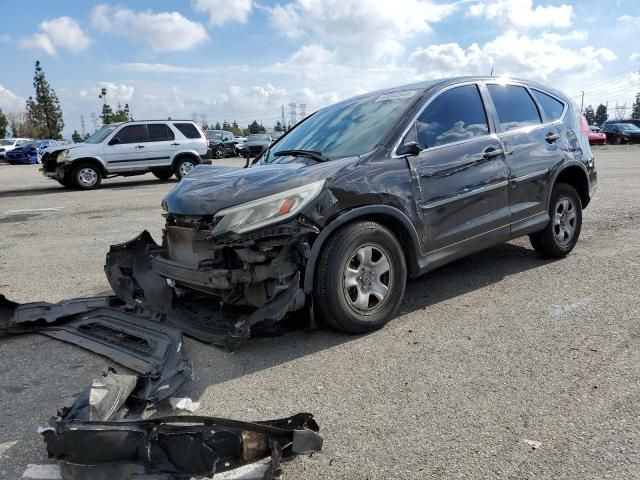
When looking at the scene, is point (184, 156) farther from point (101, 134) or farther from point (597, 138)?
point (597, 138)

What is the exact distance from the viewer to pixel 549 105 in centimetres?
563

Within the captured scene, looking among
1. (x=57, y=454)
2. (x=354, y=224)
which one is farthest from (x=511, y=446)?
(x=57, y=454)

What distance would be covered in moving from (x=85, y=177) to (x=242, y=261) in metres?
13.6

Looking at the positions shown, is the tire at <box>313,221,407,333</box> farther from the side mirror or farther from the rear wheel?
the rear wheel

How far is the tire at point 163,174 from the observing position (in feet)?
56.5

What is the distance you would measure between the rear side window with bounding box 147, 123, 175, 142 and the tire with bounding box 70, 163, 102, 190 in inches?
78.1

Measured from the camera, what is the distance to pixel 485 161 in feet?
15.4

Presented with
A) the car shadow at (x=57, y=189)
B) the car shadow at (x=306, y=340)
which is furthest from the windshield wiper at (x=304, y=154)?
the car shadow at (x=57, y=189)

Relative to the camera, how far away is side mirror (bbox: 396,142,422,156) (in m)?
4.18

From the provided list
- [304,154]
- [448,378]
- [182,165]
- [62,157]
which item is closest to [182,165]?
[182,165]

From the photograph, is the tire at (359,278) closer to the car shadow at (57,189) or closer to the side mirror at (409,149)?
the side mirror at (409,149)

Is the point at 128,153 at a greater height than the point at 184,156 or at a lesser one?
greater

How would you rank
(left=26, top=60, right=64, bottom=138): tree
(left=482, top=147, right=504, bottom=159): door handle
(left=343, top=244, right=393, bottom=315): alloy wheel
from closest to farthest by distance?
(left=343, top=244, right=393, bottom=315): alloy wheel
(left=482, top=147, right=504, bottom=159): door handle
(left=26, top=60, right=64, bottom=138): tree

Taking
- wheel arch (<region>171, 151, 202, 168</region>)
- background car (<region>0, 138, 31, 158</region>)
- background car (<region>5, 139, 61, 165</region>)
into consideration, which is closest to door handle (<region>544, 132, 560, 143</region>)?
wheel arch (<region>171, 151, 202, 168</region>)
